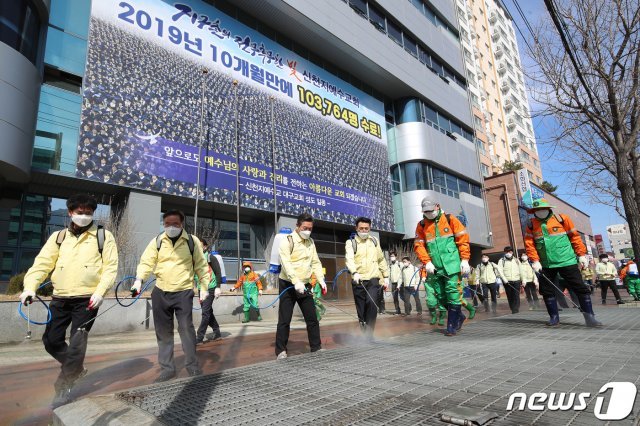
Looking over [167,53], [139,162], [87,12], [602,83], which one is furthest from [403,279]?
[87,12]

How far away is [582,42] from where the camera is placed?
8805 millimetres

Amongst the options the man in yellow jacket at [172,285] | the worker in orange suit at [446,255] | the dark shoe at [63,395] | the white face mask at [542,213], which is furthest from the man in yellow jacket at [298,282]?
the white face mask at [542,213]

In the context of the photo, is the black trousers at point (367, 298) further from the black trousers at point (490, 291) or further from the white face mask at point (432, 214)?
the black trousers at point (490, 291)

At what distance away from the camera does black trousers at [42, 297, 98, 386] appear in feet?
12.0

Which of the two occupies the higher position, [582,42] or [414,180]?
[414,180]

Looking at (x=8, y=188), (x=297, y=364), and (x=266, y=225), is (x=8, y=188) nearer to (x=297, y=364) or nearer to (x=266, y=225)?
(x=266, y=225)

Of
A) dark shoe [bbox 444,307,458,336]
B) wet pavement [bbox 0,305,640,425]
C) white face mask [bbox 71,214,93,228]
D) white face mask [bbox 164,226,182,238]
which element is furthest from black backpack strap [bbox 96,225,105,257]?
dark shoe [bbox 444,307,458,336]

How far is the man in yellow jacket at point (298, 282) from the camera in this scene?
468 cm

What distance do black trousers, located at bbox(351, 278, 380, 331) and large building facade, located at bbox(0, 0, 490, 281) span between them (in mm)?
9871

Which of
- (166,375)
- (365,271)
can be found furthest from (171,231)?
(365,271)

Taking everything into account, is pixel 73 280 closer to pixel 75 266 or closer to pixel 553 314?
pixel 75 266

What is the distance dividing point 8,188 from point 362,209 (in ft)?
54.0

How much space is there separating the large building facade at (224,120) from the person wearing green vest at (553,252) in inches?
455
